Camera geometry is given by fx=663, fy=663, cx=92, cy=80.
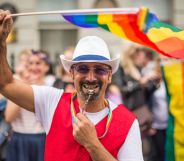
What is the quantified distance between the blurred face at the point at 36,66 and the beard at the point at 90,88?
304cm

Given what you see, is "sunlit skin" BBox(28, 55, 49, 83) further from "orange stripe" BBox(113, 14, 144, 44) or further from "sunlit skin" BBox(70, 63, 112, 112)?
"sunlit skin" BBox(70, 63, 112, 112)

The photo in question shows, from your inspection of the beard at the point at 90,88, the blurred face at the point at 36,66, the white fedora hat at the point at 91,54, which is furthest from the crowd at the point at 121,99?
the beard at the point at 90,88

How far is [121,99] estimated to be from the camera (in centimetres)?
753

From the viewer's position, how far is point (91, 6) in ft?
57.1

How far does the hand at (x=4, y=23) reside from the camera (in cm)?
388

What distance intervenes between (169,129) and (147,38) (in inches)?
41.1

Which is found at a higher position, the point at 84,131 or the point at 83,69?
the point at 83,69

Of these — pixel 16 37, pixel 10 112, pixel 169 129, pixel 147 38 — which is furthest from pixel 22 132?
pixel 16 37

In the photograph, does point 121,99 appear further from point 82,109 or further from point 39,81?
point 82,109

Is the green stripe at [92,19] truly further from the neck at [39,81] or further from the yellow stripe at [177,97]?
the neck at [39,81]

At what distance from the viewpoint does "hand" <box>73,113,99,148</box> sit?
3723 millimetres

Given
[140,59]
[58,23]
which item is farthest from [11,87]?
[58,23]

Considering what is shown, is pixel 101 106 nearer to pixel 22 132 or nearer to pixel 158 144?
pixel 22 132

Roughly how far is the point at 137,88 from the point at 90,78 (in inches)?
153
